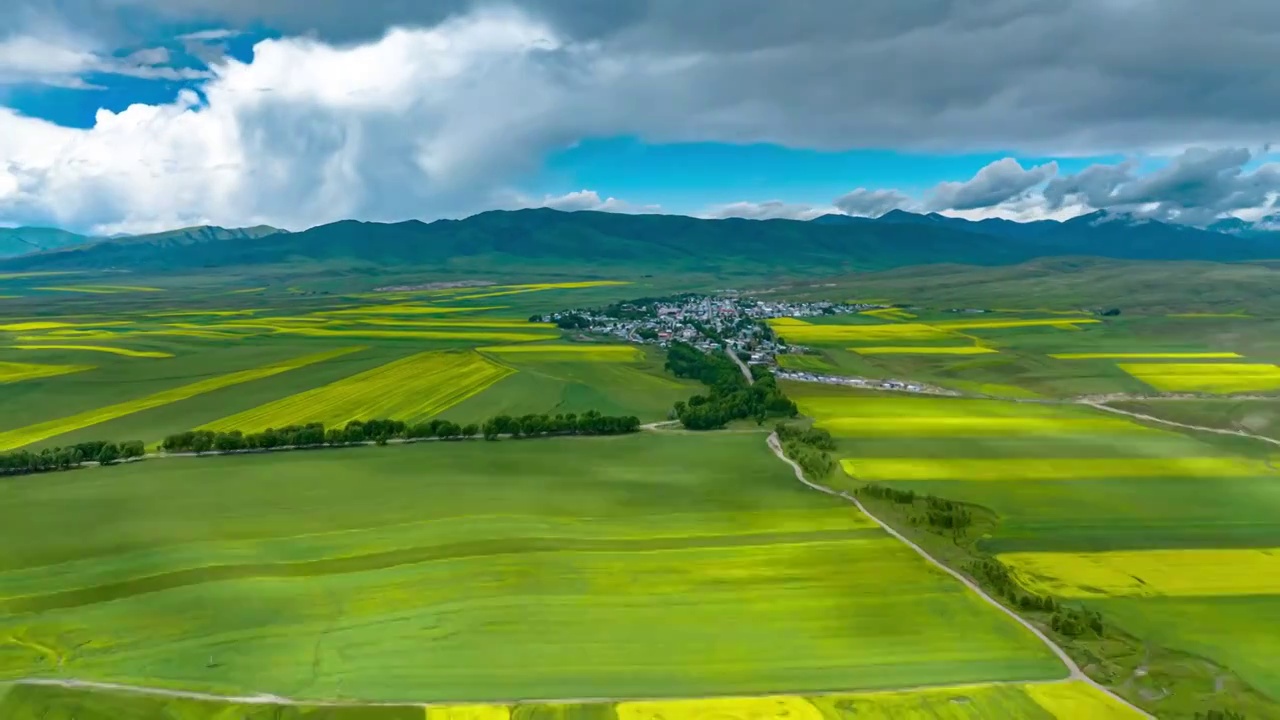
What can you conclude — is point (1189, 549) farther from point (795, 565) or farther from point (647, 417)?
point (647, 417)

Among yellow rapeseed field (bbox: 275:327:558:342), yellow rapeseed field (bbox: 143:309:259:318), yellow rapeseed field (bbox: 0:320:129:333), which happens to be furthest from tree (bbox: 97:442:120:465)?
yellow rapeseed field (bbox: 143:309:259:318)

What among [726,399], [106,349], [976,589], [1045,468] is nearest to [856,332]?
[726,399]

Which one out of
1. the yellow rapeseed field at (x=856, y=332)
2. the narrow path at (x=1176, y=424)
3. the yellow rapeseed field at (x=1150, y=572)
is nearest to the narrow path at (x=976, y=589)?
the yellow rapeseed field at (x=1150, y=572)

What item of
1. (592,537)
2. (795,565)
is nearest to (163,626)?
(592,537)

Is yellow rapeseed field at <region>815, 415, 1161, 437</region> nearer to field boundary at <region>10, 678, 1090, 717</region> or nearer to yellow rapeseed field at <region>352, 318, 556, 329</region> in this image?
field boundary at <region>10, 678, 1090, 717</region>

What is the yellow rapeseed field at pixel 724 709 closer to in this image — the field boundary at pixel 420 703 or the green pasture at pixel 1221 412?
the field boundary at pixel 420 703

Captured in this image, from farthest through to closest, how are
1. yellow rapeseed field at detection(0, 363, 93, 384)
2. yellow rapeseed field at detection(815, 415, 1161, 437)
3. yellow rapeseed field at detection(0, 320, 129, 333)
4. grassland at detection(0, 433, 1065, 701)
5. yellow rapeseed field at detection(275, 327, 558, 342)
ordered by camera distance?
yellow rapeseed field at detection(0, 320, 129, 333)
yellow rapeseed field at detection(275, 327, 558, 342)
yellow rapeseed field at detection(0, 363, 93, 384)
yellow rapeseed field at detection(815, 415, 1161, 437)
grassland at detection(0, 433, 1065, 701)

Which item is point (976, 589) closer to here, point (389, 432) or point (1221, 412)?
point (389, 432)
